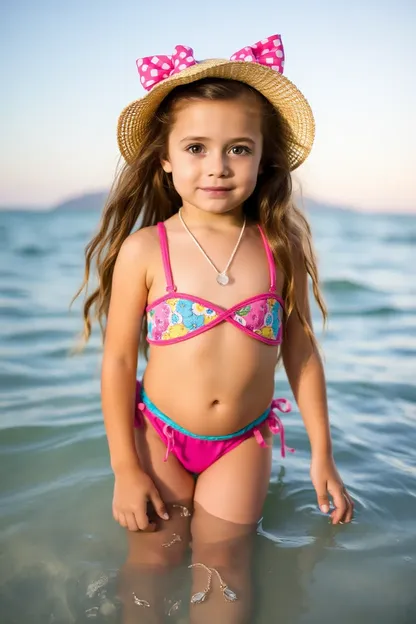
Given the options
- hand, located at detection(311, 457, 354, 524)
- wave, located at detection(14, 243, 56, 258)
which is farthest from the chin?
wave, located at detection(14, 243, 56, 258)

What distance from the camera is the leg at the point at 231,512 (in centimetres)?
234

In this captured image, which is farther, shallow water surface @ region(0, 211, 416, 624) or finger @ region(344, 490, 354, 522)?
finger @ region(344, 490, 354, 522)

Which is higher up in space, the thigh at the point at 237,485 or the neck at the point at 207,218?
the neck at the point at 207,218

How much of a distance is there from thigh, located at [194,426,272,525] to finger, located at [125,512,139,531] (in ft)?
0.74

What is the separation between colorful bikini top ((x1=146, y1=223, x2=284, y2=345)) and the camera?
2391 mm

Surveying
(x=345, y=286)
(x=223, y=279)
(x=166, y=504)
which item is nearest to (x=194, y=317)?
(x=223, y=279)

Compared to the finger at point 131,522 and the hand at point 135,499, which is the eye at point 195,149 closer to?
the hand at point 135,499

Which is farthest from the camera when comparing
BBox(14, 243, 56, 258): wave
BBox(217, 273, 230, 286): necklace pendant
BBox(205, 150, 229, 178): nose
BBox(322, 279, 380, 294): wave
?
BBox(14, 243, 56, 258): wave

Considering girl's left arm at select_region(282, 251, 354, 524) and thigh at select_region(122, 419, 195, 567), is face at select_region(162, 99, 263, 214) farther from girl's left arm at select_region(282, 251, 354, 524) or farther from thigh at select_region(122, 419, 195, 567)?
thigh at select_region(122, 419, 195, 567)

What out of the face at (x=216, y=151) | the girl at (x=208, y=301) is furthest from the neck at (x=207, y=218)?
the face at (x=216, y=151)

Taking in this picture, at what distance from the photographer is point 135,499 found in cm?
239

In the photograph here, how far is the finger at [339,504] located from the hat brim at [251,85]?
105cm

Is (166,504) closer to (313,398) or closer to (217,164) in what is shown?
(313,398)

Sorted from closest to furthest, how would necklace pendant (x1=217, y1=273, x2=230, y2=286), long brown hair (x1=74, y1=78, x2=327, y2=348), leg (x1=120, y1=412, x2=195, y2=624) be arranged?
leg (x1=120, y1=412, x2=195, y2=624), necklace pendant (x1=217, y1=273, x2=230, y2=286), long brown hair (x1=74, y1=78, x2=327, y2=348)
